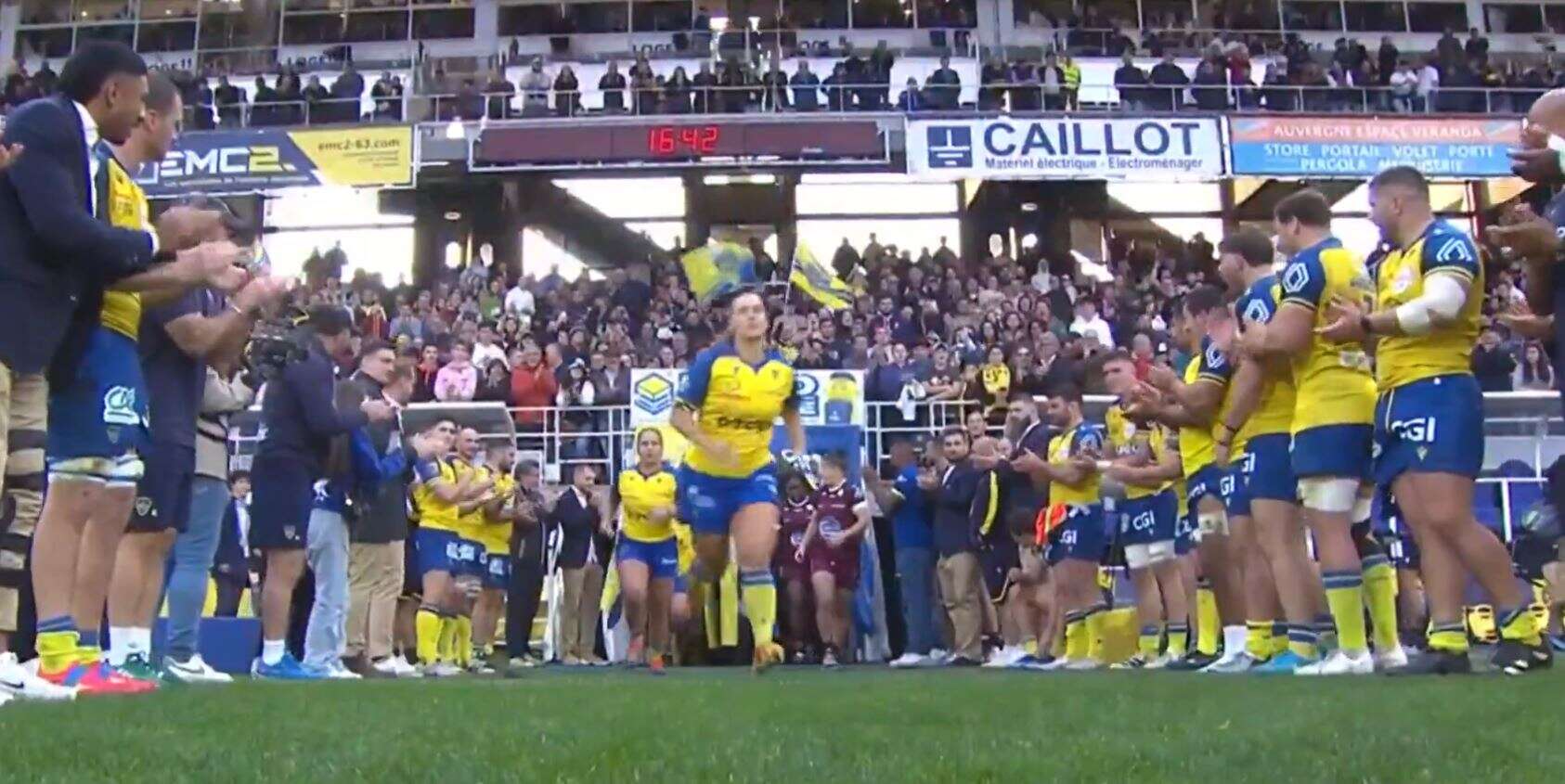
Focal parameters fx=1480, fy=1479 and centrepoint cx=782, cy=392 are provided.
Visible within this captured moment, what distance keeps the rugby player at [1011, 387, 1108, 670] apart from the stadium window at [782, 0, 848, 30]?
2099 centimetres

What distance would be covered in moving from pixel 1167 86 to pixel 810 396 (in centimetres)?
1284

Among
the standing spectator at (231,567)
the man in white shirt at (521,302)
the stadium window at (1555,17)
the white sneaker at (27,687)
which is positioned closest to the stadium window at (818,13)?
the man in white shirt at (521,302)

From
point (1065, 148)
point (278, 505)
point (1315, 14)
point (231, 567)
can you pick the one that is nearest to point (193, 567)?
point (278, 505)

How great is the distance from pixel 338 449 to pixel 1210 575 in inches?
185

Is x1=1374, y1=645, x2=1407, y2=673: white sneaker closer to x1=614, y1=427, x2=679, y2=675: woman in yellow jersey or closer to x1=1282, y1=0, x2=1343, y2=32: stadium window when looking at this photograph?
x1=614, y1=427, x2=679, y2=675: woman in yellow jersey

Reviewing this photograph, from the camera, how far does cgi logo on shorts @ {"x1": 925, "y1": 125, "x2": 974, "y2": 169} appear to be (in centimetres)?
2284

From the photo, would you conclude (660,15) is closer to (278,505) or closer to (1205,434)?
(278,505)

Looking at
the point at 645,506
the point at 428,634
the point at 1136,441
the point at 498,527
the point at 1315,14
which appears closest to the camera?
the point at 1136,441

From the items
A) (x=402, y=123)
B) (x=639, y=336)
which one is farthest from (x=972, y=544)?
(x=402, y=123)

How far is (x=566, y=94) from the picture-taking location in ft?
82.0

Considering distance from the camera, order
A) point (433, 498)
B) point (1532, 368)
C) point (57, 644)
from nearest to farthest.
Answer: point (57, 644) → point (433, 498) → point (1532, 368)

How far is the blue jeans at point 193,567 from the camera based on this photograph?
7.10 meters

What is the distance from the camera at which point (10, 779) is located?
2.55m

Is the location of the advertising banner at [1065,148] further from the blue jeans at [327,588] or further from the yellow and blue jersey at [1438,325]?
the yellow and blue jersey at [1438,325]
